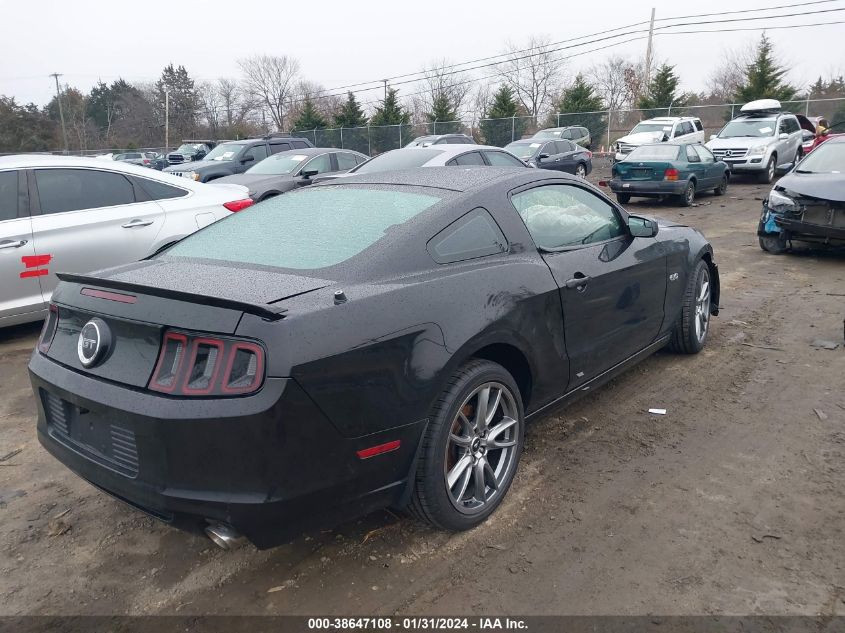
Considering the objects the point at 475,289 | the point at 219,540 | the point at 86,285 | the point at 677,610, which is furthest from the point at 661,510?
the point at 86,285

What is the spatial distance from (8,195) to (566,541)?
5.53 metres

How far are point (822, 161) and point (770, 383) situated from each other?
594 cm

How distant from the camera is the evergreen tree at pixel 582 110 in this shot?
3253 centimetres

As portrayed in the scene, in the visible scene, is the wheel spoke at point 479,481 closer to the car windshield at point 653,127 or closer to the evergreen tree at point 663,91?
the car windshield at point 653,127

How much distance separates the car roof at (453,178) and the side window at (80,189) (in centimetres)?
340

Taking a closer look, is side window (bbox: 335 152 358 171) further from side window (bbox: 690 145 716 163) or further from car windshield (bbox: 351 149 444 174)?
side window (bbox: 690 145 716 163)

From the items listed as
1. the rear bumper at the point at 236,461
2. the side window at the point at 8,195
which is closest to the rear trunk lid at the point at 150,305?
the rear bumper at the point at 236,461

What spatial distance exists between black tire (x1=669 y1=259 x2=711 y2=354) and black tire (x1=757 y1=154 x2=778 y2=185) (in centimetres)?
1526

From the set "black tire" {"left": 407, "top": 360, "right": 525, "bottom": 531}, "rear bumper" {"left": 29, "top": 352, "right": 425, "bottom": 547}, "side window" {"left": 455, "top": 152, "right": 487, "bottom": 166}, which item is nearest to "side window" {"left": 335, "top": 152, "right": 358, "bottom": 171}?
"side window" {"left": 455, "top": 152, "right": 487, "bottom": 166}

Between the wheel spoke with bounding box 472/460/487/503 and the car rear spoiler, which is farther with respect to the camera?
the wheel spoke with bounding box 472/460/487/503

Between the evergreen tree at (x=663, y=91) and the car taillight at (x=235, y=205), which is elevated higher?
the evergreen tree at (x=663, y=91)

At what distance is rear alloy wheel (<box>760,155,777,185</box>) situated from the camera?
60.5 feet

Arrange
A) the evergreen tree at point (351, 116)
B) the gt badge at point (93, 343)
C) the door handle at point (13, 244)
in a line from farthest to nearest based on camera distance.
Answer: the evergreen tree at point (351, 116) < the door handle at point (13, 244) < the gt badge at point (93, 343)

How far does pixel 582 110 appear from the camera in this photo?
1425 inches
